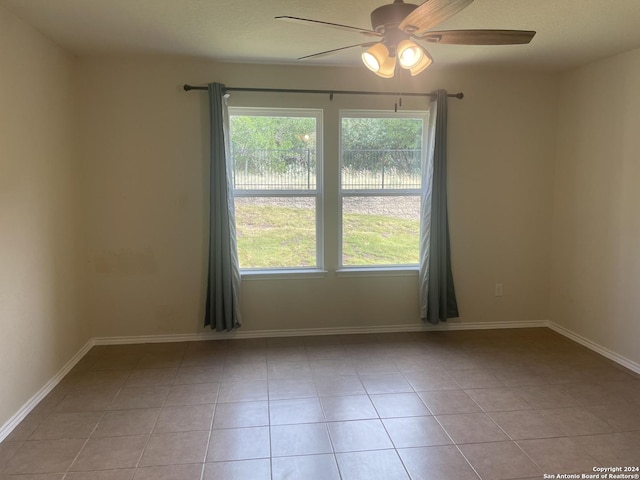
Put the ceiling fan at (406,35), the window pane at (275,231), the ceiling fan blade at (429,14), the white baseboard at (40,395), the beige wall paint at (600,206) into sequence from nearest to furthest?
the ceiling fan blade at (429,14)
the ceiling fan at (406,35)
the white baseboard at (40,395)
the beige wall paint at (600,206)
the window pane at (275,231)

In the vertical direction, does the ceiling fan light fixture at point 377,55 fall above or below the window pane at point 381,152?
above

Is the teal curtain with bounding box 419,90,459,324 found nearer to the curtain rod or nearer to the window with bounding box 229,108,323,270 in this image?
the curtain rod

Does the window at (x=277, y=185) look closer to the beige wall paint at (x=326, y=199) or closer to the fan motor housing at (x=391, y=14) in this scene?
the beige wall paint at (x=326, y=199)

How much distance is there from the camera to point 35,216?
2783 mm

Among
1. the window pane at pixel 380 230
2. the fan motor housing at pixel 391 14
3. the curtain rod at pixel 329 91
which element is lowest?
the window pane at pixel 380 230

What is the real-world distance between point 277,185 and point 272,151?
298mm

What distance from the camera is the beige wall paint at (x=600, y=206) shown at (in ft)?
10.7

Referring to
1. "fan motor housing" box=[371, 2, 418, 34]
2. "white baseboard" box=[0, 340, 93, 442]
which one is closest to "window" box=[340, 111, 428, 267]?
"fan motor housing" box=[371, 2, 418, 34]

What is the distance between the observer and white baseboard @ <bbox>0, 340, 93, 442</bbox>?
2409mm

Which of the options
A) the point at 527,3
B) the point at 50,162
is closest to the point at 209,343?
the point at 50,162

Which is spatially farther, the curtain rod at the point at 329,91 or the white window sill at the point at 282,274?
the white window sill at the point at 282,274

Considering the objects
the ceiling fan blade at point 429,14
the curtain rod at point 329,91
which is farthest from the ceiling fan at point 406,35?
the curtain rod at point 329,91

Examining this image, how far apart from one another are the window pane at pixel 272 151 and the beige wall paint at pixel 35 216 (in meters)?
1.29

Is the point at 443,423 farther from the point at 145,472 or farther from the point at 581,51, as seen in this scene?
the point at 581,51
